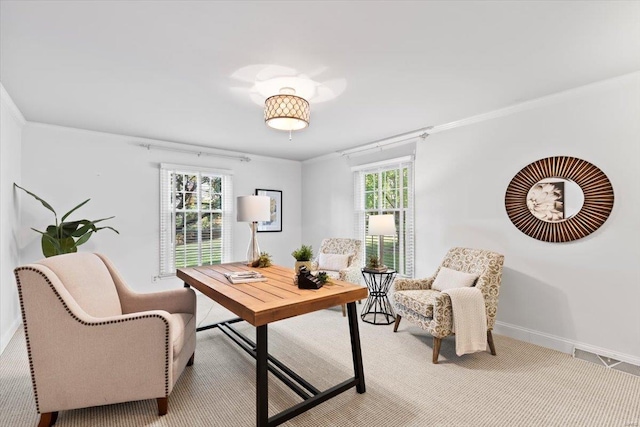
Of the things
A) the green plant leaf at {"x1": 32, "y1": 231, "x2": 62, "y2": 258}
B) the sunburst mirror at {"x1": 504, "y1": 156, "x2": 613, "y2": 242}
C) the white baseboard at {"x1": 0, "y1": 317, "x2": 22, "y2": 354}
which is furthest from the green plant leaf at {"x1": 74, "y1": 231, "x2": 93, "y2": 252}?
the sunburst mirror at {"x1": 504, "y1": 156, "x2": 613, "y2": 242}

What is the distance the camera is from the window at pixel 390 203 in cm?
434

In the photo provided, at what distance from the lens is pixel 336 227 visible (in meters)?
5.43

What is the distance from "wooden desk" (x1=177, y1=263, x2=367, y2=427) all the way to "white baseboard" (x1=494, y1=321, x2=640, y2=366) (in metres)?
Answer: 2.05

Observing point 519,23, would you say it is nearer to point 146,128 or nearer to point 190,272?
point 190,272

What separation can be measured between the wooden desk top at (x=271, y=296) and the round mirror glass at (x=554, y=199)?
2.16 meters

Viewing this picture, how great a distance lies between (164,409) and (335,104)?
114 inches

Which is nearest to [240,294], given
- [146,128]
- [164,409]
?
[164,409]

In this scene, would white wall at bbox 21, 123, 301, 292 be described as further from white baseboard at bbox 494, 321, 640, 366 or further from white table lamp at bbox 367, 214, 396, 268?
white baseboard at bbox 494, 321, 640, 366

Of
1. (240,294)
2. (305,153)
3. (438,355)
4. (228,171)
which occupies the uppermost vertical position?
(305,153)

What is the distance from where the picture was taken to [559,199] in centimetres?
291

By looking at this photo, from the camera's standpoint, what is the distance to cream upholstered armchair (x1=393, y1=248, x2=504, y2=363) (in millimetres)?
2623

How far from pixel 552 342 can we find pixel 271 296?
2.86m

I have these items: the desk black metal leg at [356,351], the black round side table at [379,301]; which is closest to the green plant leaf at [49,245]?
the desk black metal leg at [356,351]

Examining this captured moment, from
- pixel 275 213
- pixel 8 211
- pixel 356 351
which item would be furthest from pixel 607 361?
pixel 8 211
